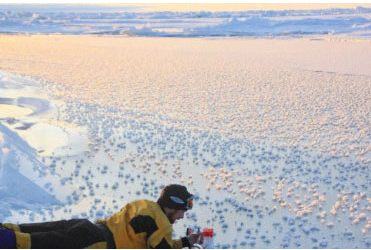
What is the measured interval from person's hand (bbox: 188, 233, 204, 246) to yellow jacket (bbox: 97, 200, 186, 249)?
383 millimetres

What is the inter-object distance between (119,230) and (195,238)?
2.15 feet

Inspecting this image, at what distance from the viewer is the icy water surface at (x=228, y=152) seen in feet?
13.3

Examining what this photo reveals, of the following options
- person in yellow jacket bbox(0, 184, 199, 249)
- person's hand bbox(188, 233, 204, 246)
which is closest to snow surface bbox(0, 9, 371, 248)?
person's hand bbox(188, 233, 204, 246)

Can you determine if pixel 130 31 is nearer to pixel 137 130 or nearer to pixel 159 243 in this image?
pixel 137 130

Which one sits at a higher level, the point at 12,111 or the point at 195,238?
the point at 12,111

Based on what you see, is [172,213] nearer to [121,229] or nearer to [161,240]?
[161,240]

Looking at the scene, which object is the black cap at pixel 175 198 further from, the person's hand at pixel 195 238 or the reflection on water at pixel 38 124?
the reflection on water at pixel 38 124

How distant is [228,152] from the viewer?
233 inches

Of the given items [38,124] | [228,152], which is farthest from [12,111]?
[228,152]

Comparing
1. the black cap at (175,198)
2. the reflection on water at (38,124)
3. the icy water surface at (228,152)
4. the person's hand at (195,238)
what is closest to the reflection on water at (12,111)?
the reflection on water at (38,124)

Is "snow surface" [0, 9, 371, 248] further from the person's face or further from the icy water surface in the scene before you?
the person's face

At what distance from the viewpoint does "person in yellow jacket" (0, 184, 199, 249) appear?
2449 millimetres

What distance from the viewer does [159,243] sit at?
261 centimetres

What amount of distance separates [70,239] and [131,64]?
1295 centimetres
